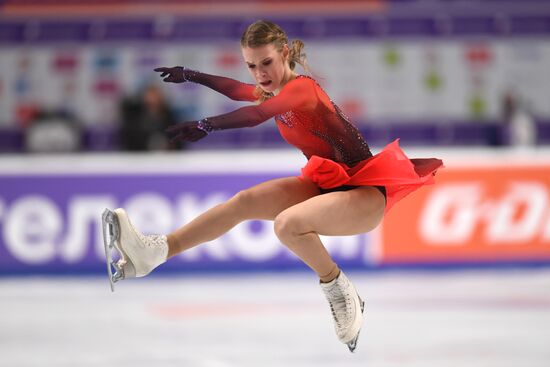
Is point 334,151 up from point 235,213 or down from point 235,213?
up

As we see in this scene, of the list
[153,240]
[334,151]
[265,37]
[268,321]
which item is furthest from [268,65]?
[268,321]

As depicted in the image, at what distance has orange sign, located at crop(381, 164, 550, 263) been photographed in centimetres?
887

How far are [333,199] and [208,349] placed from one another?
6.43 feet

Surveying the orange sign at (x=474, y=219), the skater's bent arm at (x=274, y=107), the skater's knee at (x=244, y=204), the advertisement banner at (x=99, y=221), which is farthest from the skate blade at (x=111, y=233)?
the orange sign at (x=474, y=219)

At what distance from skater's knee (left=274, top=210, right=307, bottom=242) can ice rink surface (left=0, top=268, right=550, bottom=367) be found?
4.52ft

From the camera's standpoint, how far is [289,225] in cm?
400

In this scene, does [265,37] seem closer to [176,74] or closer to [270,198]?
[176,74]

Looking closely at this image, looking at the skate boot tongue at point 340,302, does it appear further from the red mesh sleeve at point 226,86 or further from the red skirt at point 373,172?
the red mesh sleeve at point 226,86

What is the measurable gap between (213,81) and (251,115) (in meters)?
0.59

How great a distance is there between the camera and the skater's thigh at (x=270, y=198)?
165 inches

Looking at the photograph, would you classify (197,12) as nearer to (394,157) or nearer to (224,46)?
(224,46)

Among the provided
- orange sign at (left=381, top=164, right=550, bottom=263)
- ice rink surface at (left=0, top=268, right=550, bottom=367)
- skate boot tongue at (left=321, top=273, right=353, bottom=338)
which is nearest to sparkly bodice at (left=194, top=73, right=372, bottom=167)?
skate boot tongue at (left=321, top=273, right=353, bottom=338)

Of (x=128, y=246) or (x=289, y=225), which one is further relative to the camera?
(x=128, y=246)

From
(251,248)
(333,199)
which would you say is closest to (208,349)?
(333,199)
